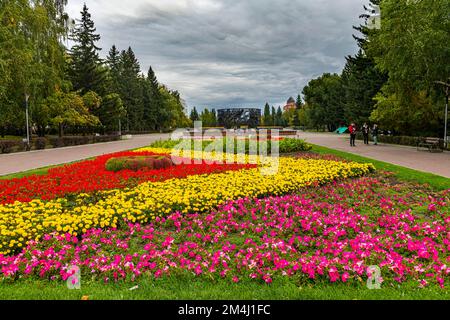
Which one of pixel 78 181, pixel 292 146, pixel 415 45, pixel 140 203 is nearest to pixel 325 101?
pixel 292 146

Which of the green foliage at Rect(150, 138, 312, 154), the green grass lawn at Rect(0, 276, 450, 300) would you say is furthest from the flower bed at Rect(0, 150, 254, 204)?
the green foliage at Rect(150, 138, 312, 154)

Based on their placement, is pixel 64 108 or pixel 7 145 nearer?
pixel 7 145

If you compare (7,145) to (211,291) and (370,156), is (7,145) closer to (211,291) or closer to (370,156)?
(370,156)

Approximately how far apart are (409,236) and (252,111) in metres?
85.2

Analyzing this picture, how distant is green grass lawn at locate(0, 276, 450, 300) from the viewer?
3.53 metres

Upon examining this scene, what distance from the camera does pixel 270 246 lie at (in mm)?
4996

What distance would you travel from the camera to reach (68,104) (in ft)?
102

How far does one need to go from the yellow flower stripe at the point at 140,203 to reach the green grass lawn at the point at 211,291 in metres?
1.60

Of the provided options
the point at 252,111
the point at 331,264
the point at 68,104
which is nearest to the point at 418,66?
the point at 331,264

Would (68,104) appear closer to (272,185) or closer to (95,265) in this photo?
(272,185)

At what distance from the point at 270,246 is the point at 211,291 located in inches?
60.3

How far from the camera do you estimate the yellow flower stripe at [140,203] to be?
5.54 metres

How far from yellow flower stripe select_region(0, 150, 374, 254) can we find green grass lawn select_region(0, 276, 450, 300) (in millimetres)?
1601

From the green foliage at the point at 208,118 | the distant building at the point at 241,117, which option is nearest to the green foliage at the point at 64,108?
the distant building at the point at 241,117
